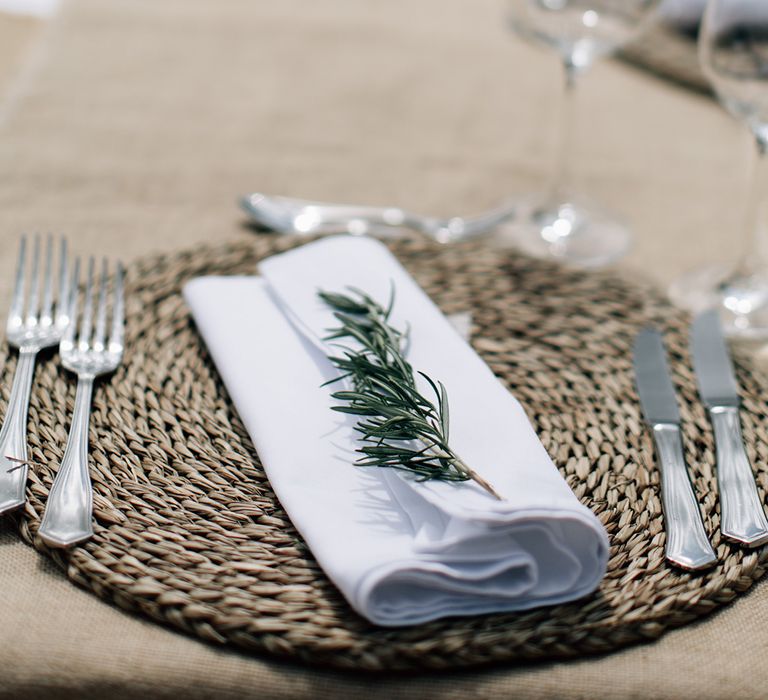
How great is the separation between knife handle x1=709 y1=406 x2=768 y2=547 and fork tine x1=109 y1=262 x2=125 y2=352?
0.51 meters

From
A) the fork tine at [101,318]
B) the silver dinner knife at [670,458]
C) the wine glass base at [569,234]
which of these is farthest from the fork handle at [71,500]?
the wine glass base at [569,234]

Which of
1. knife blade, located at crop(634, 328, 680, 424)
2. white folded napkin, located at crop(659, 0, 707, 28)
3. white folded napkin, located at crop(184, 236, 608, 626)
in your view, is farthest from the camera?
white folded napkin, located at crop(659, 0, 707, 28)

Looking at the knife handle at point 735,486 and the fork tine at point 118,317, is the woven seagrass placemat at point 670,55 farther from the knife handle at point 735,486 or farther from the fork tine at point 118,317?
the fork tine at point 118,317

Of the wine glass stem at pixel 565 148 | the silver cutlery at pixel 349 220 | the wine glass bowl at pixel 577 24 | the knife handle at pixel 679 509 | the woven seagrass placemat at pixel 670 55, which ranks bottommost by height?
the knife handle at pixel 679 509

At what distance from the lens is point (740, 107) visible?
35.9 inches

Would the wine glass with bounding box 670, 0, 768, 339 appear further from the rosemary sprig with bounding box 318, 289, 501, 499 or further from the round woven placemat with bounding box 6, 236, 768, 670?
the rosemary sprig with bounding box 318, 289, 501, 499

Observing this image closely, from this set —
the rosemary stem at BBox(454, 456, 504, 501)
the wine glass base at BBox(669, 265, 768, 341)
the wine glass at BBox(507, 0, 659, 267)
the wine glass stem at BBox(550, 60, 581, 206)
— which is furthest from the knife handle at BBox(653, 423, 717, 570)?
the wine glass stem at BBox(550, 60, 581, 206)

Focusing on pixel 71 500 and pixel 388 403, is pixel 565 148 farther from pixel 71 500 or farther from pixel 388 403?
pixel 71 500

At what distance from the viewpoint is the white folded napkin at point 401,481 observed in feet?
1.86

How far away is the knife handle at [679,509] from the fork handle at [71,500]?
0.40 m

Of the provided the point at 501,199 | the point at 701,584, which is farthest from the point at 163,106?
the point at 701,584

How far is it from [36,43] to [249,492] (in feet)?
3.73

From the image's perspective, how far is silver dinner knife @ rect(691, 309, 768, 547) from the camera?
26.0 inches

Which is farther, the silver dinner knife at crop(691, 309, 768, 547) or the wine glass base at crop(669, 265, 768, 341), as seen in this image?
the wine glass base at crop(669, 265, 768, 341)
